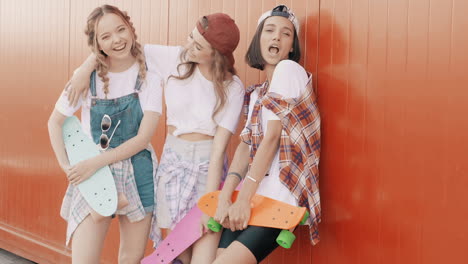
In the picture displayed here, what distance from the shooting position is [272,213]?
212 cm

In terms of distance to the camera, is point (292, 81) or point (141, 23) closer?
point (292, 81)

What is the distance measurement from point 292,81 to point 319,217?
0.58m

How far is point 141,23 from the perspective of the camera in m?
3.54

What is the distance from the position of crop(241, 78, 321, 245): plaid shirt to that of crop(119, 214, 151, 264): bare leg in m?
0.63

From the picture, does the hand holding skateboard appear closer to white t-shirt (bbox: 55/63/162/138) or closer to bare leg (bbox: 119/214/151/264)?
bare leg (bbox: 119/214/151/264)

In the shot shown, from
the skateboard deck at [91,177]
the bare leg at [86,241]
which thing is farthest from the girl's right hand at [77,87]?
the bare leg at [86,241]

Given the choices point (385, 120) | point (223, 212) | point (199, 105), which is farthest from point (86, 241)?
point (385, 120)

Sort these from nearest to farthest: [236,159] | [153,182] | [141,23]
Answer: [236,159]
[153,182]
[141,23]

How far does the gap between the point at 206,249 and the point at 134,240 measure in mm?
392

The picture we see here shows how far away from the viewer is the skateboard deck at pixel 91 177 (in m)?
2.37

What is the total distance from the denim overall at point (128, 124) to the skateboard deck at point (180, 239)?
8.3 inches

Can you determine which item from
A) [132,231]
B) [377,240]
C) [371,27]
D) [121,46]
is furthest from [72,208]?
[371,27]

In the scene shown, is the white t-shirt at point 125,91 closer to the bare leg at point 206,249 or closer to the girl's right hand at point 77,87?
the girl's right hand at point 77,87

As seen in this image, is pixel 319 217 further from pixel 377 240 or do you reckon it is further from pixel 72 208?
pixel 72 208
